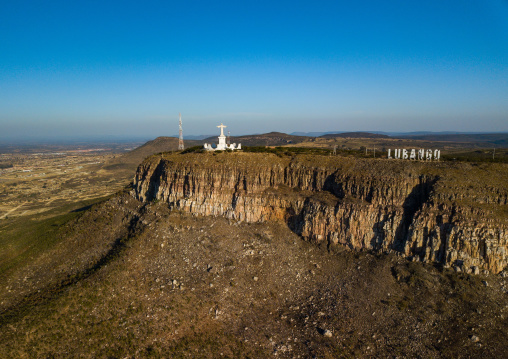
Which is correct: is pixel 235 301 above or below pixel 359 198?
below

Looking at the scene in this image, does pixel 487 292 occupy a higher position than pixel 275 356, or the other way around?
pixel 487 292

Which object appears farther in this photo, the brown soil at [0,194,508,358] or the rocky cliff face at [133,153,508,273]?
the rocky cliff face at [133,153,508,273]

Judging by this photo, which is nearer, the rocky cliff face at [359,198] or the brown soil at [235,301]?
the brown soil at [235,301]

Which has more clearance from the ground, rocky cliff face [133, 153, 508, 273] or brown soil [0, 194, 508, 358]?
rocky cliff face [133, 153, 508, 273]

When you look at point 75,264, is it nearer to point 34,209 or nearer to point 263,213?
point 263,213

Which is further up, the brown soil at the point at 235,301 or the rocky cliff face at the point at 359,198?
the rocky cliff face at the point at 359,198

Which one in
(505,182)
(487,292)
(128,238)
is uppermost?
(505,182)

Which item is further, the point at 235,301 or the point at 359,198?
the point at 359,198

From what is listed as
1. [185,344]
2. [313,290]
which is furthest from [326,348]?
[185,344]
